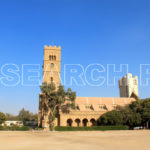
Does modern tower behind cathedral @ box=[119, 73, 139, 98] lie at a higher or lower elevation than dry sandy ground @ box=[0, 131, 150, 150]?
higher

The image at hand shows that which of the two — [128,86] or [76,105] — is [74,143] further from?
[128,86]

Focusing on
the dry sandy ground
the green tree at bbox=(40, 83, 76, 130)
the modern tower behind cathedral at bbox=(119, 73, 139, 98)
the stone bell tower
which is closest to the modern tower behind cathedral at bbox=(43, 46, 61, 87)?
the stone bell tower

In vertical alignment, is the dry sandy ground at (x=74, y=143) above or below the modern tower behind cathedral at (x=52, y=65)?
below

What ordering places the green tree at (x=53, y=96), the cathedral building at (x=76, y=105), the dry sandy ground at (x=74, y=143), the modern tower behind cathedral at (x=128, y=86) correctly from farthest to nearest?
the modern tower behind cathedral at (x=128, y=86)
the cathedral building at (x=76, y=105)
the green tree at (x=53, y=96)
the dry sandy ground at (x=74, y=143)

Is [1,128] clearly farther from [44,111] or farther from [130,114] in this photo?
[130,114]

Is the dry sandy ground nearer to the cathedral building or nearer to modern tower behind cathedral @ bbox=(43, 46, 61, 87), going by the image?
the cathedral building

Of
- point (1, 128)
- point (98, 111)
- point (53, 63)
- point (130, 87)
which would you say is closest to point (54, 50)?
point (53, 63)

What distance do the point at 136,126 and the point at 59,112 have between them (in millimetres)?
22445

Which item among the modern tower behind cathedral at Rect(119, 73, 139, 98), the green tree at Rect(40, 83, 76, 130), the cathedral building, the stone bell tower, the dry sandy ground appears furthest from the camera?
the modern tower behind cathedral at Rect(119, 73, 139, 98)

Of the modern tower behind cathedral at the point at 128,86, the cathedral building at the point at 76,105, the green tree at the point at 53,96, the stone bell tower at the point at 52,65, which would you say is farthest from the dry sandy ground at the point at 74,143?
the modern tower behind cathedral at the point at 128,86

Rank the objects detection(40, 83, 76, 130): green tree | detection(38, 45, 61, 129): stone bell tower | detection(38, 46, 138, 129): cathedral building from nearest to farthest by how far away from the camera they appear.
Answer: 1. detection(40, 83, 76, 130): green tree
2. detection(38, 46, 138, 129): cathedral building
3. detection(38, 45, 61, 129): stone bell tower

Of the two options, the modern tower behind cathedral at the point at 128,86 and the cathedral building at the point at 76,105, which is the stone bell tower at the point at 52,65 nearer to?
the cathedral building at the point at 76,105

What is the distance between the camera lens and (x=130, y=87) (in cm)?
10981

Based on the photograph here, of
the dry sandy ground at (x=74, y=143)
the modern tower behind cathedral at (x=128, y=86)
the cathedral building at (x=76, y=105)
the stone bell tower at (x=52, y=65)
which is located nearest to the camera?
the dry sandy ground at (x=74, y=143)
